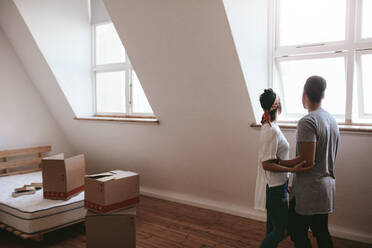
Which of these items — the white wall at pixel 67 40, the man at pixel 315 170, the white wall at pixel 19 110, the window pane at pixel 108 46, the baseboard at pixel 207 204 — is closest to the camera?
the man at pixel 315 170

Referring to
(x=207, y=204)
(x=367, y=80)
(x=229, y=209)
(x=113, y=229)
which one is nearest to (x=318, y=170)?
(x=367, y=80)

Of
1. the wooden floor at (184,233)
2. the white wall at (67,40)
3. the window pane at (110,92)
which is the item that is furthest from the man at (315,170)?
the white wall at (67,40)

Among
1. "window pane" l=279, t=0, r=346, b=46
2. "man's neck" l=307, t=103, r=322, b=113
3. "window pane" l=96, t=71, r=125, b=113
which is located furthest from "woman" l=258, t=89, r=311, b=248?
"window pane" l=96, t=71, r=125, b=113

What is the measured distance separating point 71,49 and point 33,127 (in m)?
1.32

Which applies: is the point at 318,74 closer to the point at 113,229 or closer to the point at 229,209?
the point at 229,209

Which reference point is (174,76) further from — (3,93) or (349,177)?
(3,93)

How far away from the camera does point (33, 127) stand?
4578 mm

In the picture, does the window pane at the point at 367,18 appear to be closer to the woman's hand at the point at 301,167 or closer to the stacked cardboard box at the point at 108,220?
the woman's hand at the point at 301,167

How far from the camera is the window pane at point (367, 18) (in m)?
2.64

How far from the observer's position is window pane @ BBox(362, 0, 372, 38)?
2.64 metres

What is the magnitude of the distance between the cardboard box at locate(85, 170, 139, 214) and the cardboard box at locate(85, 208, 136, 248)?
2.6 inches

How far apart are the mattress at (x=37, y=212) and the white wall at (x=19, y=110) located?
1449 millimetres

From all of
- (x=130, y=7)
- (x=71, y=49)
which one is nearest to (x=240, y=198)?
(x=130, y=7)

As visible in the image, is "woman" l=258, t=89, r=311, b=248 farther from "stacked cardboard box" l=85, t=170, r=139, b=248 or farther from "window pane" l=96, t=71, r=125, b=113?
"window pane" l=96, t=71, r=125, b=113
